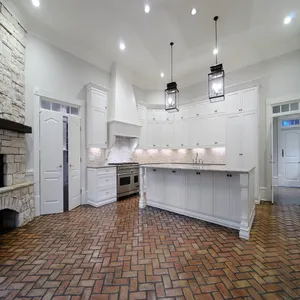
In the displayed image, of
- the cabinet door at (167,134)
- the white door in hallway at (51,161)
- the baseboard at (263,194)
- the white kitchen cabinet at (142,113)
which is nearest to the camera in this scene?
the white door in hallway at (51,161)

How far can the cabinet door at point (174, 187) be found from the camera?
3.50 metres

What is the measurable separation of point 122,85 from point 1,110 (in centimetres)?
321

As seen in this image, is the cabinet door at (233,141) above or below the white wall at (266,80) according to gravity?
below

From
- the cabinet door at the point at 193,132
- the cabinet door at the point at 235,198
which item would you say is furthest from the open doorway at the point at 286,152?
the cabinet door at the point at 235,198

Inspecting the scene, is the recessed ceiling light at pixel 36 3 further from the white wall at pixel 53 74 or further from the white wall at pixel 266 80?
the white wall at pixel 266 80

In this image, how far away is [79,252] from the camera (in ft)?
7.30

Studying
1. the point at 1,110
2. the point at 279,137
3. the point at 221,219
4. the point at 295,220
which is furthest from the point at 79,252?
the point at 279,137

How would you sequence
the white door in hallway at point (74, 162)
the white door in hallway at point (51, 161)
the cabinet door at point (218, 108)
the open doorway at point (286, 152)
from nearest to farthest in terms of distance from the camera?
the white door in hallway at point (51, 161) → the white door in hallway at point (74, 162) → the cabinet door at point (218, 108) → the open doorway at point (286, 152)

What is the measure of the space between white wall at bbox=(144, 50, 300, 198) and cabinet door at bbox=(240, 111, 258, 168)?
0.35 meters

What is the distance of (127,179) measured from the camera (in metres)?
5.10

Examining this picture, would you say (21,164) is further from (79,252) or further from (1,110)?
(79,252)

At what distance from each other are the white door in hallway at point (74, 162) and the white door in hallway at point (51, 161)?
0.22 metres

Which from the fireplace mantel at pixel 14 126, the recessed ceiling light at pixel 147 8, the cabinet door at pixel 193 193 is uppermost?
the recessed ceiling light at pixel 147 8

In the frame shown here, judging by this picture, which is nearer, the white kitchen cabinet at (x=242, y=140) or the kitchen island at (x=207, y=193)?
the kitchen island at (x=207, y=193)
